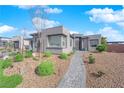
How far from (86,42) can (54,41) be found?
314 inches

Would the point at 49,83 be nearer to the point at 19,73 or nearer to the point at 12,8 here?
the point at 19,73

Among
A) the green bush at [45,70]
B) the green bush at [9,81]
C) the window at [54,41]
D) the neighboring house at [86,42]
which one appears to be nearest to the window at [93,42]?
the neighboring house at [86,42]

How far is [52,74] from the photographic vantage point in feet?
23.9

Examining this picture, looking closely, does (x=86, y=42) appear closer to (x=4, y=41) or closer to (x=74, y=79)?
(x=74, y=79)

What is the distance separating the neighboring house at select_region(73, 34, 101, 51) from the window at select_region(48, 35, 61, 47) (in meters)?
6.05

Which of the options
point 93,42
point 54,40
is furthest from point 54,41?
point 93,42

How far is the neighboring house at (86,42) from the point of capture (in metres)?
18.6

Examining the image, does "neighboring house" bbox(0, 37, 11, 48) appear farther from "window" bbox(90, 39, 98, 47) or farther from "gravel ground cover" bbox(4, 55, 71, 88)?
"gravel ground cover" bbox(4, 55, 71, 88)

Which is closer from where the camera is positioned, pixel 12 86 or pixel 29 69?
pixel 12 86

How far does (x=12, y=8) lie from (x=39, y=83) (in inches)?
166

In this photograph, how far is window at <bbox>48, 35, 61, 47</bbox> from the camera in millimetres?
12301

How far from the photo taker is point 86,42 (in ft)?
65.4

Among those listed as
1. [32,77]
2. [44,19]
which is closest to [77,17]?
[44,19]
